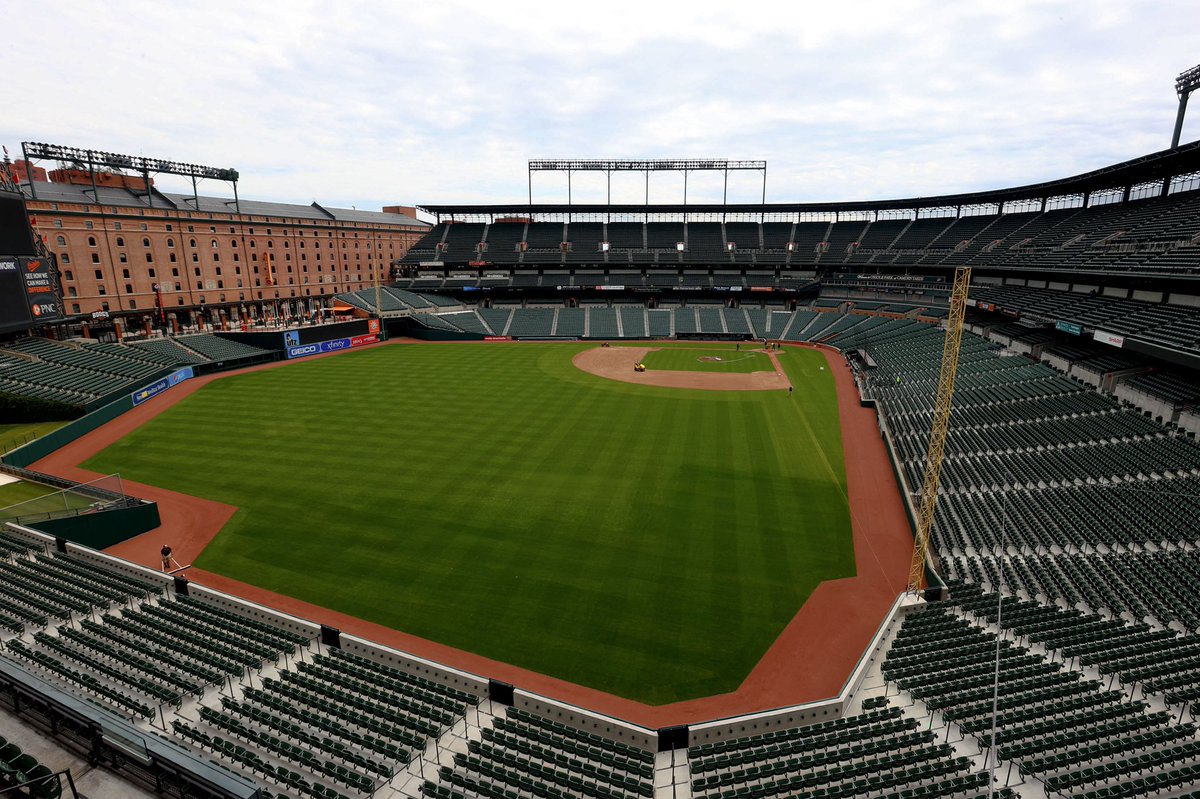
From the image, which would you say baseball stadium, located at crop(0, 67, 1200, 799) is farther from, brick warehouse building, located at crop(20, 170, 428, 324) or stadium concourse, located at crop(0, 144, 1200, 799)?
brick warehouse building, located at crop(20, 170, 428, 324)

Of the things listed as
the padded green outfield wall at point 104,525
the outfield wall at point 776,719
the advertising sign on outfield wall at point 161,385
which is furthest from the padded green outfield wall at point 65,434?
the outfield wall at point 776,719

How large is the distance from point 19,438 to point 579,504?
34745 mm

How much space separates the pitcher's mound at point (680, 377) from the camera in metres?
49.8

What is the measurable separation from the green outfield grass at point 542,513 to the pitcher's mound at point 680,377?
424cm

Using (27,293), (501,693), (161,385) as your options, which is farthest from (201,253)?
(501,693)

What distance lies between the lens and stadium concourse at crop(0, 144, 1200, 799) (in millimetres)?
11312

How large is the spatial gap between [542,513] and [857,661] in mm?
13696

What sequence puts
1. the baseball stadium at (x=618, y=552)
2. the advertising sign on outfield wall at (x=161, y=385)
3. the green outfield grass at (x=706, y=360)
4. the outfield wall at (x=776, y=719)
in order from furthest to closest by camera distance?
the green outfield grass at (x=706, y=360), the advertising sign on outfield wall at (x=161, y=385), the outfield wall at (x=776, y=719), the baseball stadium at (x=618, y=552)

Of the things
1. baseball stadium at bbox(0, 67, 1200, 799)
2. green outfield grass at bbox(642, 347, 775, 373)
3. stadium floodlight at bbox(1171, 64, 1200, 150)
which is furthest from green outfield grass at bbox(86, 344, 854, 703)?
stadium floodlight at bbox(1171, 64, 1200, 150)

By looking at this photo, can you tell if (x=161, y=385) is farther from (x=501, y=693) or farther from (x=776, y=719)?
(x=776, y=719)

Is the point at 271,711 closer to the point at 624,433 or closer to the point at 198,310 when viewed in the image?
the point at 624,433

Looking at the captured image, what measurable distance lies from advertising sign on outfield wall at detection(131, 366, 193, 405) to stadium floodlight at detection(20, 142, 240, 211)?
22169mm

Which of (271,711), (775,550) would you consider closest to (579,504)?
(775,550)

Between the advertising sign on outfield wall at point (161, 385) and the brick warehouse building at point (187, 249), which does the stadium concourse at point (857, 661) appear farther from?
the brick warehouse building at point (187, 249)
